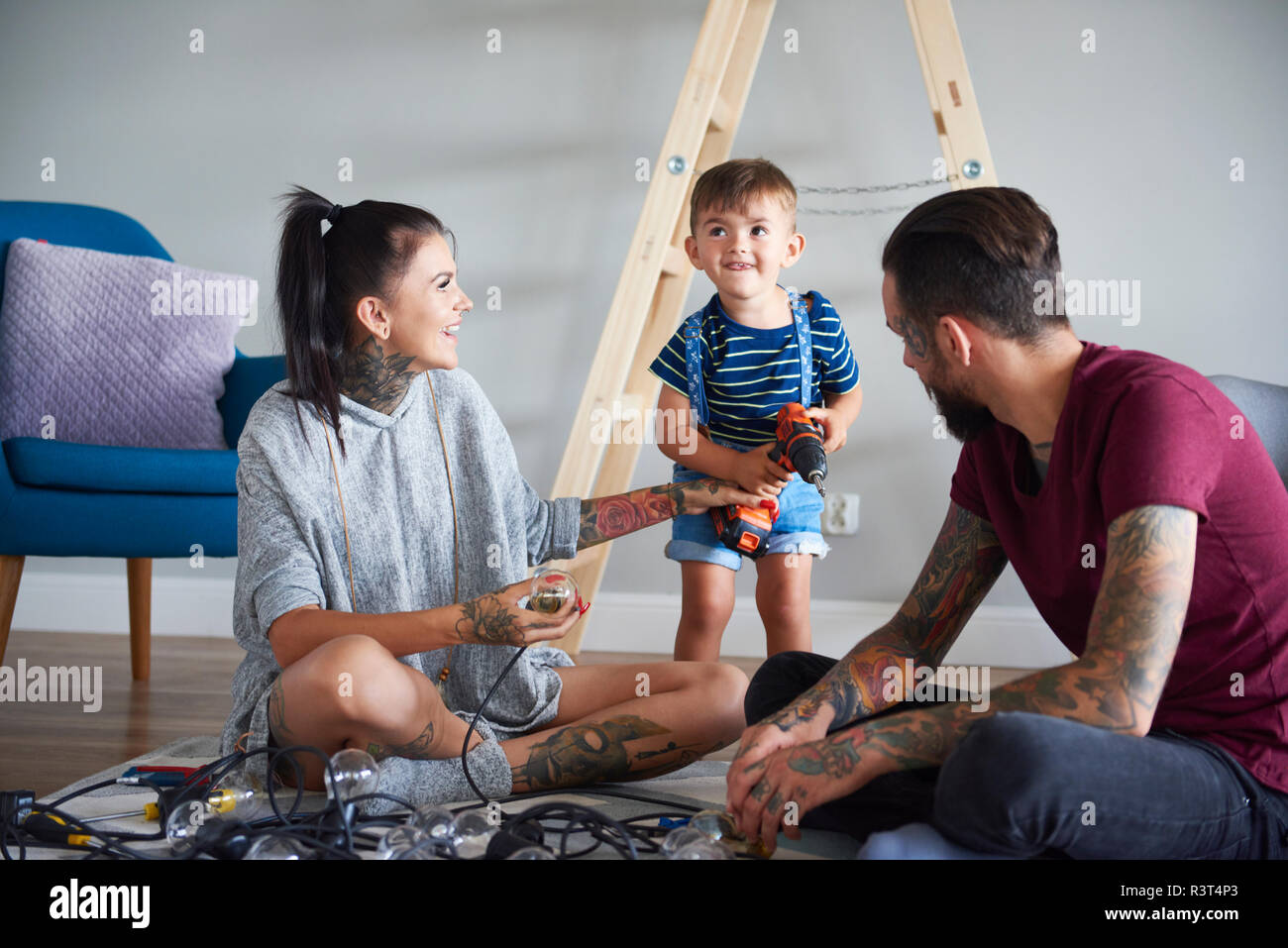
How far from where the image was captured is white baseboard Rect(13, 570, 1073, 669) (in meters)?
2.51

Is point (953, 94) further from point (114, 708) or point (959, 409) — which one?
point (114, 708)

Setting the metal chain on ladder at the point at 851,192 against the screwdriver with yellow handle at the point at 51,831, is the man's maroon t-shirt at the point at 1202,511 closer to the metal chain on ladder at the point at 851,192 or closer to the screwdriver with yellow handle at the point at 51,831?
the screwdriver with yellow handle at the point at 51,831

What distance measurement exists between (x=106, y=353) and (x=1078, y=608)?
2.00 m

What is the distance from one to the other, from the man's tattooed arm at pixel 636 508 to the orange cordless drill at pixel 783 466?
0.08 m

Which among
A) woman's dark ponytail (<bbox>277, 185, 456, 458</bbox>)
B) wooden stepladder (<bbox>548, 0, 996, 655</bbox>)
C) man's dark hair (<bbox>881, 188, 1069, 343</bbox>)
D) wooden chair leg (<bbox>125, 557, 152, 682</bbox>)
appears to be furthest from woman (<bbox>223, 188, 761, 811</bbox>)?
wooden chair leg (<bbox>125, 557, 152, 682</bbox>)

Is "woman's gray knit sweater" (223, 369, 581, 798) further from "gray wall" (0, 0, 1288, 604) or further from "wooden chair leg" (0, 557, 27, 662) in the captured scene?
"gray wall" (0, 0, 1288, 604)

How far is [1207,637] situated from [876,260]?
1696 millimetres

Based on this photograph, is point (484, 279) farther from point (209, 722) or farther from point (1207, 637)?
point (1207, 637)

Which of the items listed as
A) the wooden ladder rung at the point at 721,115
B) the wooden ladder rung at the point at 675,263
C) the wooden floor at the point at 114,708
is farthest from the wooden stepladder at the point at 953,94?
the wooden floor at the point at 114,708

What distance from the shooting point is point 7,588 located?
6.11 ft

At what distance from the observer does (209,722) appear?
188 cm

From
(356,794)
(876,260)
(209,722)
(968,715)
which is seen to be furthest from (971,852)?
(876,260)

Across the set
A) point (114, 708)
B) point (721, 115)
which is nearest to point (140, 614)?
point (114, 708)

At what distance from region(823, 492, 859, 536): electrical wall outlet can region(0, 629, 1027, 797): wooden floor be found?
37 cm
